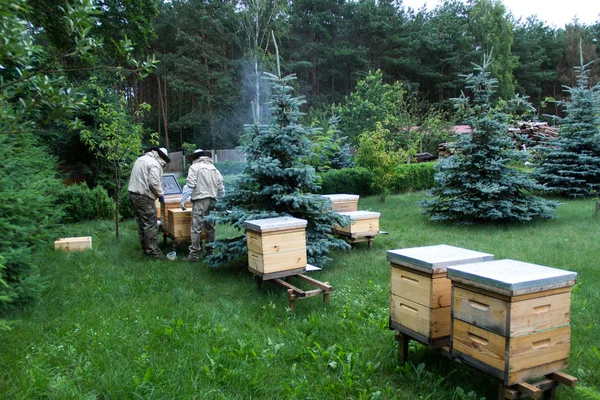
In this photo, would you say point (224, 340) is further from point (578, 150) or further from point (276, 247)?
point (578, 150)

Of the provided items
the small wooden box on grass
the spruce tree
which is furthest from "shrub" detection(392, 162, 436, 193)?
the small wooden box on grass

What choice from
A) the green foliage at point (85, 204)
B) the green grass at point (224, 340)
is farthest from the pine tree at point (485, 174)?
the green foliage at point (85, 204)

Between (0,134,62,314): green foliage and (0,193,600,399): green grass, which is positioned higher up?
(0,134,62,314): green foliage

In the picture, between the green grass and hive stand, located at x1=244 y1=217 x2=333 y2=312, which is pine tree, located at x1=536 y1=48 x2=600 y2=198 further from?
hive stand, located at x1=244 y1=217 x2=333 y2=312

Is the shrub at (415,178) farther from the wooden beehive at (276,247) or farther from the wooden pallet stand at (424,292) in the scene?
the wooden pallet stand at (424,292)

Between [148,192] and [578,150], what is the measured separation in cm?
1340

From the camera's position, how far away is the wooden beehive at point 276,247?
18.0 ft

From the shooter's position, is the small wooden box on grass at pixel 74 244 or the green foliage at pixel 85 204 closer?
the small wooden box on grass at pixel 74 244

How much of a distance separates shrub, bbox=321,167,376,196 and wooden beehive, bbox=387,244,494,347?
39.4 ft

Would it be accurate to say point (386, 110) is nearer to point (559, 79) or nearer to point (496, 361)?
point (496, 361)

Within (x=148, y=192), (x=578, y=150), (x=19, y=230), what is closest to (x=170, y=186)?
(x=148, y=192)

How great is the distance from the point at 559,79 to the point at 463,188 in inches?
1564

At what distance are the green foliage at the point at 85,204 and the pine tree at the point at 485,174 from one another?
29.5 feet

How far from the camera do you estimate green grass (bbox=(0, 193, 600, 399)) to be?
349 centimetres
